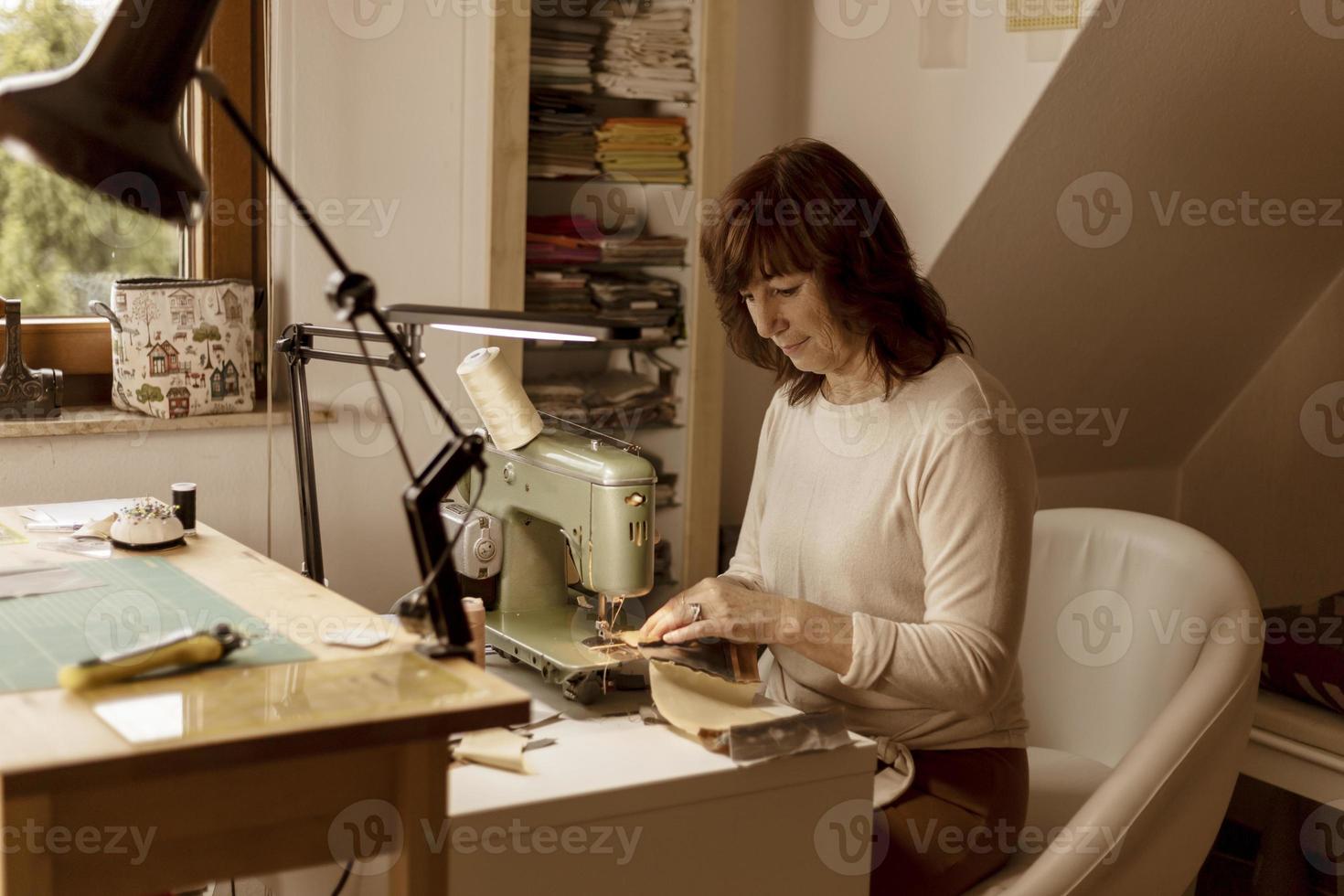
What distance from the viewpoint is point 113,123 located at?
1300 mm

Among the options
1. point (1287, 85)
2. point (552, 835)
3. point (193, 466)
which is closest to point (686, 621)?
point (552, 835)

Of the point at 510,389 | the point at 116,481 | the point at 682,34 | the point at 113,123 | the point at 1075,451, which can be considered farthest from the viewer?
the point at 1075,451

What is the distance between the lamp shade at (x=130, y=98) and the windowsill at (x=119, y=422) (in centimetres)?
123

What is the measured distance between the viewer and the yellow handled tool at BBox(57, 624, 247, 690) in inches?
49.4

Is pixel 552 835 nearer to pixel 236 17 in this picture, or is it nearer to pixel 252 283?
pixel 252 283

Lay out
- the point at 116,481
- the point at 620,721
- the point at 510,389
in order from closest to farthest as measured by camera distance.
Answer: the point at 620,721
the point at 510,389
the point at 116,481

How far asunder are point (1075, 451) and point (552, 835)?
243 cm

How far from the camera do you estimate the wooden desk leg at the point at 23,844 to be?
1.07m

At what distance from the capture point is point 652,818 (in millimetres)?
1442

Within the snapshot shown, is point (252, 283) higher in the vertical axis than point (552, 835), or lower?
higher
